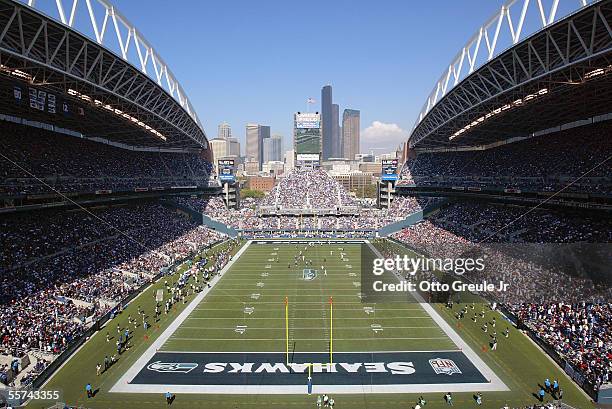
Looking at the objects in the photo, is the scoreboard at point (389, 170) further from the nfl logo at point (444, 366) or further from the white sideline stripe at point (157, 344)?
the nfl logo at point (444, 366)

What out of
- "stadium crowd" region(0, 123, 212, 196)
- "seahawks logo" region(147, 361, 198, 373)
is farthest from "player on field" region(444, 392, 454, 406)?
"stadium crowd" region(0, 123, 212, 196)

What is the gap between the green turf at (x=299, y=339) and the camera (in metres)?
16.2

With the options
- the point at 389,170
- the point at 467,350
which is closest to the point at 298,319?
the point at 467,350

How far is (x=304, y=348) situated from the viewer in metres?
20.9

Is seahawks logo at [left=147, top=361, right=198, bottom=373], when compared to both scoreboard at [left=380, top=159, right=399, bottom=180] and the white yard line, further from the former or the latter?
scoreboard at [left=380, top=159, right=399, bottom=180]

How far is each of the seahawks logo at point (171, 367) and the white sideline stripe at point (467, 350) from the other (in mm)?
12268

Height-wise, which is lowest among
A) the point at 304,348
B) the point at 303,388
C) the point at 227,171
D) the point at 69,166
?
the point at 303,388

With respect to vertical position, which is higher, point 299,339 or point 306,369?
point 299,339

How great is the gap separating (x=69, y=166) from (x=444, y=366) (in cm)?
3481

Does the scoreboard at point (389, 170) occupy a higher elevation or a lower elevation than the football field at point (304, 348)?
higher

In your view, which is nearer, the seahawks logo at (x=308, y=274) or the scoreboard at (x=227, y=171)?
the seahawks logo at (x=308, y=274)

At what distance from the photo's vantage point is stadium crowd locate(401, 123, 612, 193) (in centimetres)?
3304

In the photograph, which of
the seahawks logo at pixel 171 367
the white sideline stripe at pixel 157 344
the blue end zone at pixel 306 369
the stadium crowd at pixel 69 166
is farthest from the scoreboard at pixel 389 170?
the seahawks logo at pixel 171 367

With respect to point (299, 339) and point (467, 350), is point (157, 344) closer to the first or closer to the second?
point (299, 339)
